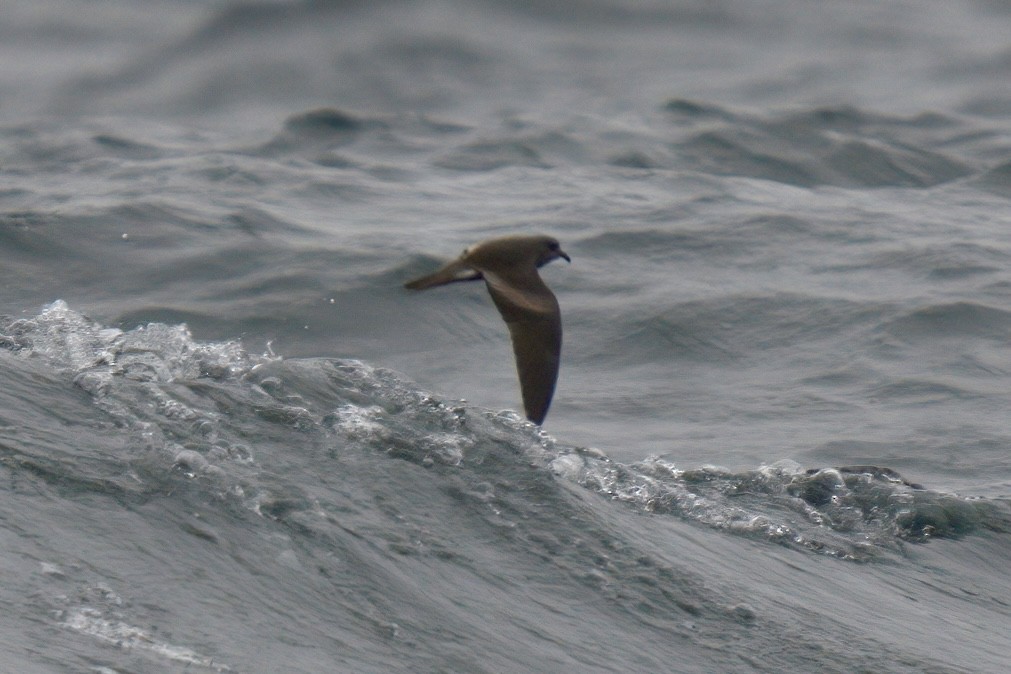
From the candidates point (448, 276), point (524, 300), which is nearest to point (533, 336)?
point (524, 300)

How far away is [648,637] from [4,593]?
6.17 ft

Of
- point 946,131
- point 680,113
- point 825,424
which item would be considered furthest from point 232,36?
point 825,424

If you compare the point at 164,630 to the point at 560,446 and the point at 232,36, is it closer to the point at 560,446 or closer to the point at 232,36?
the point at 560,446

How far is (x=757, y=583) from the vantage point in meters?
5.25

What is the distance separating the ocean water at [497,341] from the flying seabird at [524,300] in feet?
1.35

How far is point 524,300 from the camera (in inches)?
223

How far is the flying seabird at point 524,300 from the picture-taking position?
5.32 metres

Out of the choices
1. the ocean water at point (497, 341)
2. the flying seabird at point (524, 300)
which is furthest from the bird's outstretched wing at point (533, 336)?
the ocean water at point (497, 341)

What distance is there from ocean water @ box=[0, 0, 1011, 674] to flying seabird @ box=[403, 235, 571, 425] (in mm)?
411

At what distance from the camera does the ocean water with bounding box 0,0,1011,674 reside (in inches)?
179

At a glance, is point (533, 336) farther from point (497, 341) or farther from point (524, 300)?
point (497, 341)

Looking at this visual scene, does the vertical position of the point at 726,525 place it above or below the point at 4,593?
below

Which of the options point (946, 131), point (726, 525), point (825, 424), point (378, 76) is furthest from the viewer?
point (378, 76)

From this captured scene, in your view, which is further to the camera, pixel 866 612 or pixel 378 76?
pixel 378 76
